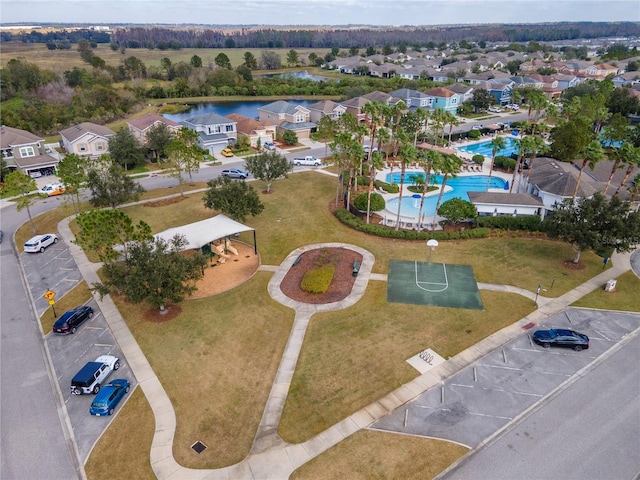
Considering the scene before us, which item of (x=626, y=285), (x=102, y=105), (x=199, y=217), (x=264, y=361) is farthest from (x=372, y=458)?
(x=102, y=105)

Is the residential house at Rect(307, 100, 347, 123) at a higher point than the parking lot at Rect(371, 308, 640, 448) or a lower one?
higher

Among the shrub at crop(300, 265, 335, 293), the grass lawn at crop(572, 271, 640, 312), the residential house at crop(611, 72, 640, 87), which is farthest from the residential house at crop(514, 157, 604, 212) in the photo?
the residential house at crop(611, 72, 640, 87)

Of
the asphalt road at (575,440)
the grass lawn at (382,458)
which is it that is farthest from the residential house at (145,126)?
the asphalt road at (575,440)

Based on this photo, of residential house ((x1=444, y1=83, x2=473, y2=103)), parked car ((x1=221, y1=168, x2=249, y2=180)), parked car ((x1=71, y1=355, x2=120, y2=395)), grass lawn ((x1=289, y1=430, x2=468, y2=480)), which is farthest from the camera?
residential house ((x1=444, y1=83, x2=473, y2=103))

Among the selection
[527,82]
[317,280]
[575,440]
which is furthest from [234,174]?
[527,82]

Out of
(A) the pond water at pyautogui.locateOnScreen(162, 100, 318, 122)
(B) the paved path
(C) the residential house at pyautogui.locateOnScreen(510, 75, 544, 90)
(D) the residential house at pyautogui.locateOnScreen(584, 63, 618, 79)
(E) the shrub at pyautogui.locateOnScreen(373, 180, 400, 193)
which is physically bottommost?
(B) the paved path

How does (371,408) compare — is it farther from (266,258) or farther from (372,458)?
(266,258)

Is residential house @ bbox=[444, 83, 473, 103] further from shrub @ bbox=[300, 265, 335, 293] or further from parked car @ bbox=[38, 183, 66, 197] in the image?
parked car @ bbox=[38, 183, 66, 197]

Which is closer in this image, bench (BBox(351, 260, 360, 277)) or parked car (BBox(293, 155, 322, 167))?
bench (BBox(351, 260, 360, 277))
